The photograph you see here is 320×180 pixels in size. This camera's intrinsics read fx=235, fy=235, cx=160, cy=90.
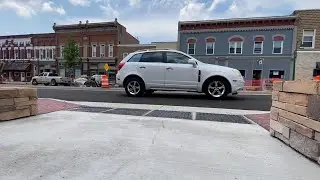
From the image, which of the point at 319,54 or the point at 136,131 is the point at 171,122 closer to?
the point at 136,131

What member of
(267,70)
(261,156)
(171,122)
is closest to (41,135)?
(171,122)

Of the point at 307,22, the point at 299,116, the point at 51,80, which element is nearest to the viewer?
the point at 299,116

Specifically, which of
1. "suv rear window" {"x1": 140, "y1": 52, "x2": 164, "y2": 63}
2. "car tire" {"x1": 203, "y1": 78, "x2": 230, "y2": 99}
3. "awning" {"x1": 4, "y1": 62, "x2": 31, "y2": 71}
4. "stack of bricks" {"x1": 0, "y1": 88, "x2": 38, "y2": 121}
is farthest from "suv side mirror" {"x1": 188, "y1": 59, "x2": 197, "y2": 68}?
"awning" {"x1": 4, "y1": 62, "x2": 31, "y2": 71}

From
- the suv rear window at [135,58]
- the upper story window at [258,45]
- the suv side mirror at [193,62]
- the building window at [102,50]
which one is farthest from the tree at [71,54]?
the suv side mirror at [193,62]

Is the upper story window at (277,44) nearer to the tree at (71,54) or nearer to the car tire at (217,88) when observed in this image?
the car tire at (217,88)

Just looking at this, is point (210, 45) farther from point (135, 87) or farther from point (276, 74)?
point (135, 87)

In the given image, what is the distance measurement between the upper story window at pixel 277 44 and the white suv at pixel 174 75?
21.6 m

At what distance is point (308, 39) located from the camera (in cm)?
2508

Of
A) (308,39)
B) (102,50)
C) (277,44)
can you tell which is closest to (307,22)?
(308,39)

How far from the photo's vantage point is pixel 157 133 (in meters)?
3.56

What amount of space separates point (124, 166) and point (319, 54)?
28.0 metres

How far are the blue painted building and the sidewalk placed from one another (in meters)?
24.9

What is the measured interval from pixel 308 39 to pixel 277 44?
2.98 metres

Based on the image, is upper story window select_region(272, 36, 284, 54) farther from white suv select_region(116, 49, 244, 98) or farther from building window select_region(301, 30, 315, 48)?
white suv select_region(116, 49, 244, 98)
